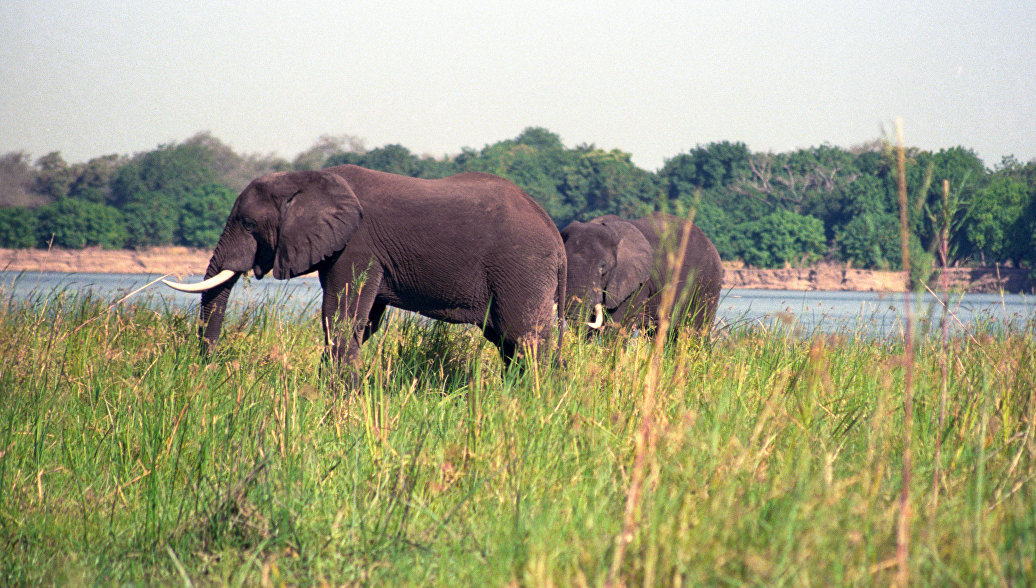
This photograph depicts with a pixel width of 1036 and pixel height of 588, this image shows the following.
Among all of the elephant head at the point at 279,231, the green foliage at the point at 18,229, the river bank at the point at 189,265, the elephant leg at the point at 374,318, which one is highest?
the green foliage at the point at 18,229

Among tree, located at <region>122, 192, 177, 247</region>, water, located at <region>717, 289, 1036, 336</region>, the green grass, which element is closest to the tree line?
tree, located at <region>122, 192, 177, 247</region>

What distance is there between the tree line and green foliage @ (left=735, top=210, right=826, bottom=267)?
0.31ft

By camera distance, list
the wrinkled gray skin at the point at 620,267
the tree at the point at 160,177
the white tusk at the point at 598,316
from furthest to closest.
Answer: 1. the tree at the point at 160,177
2. the wrinkled gray skin at the point at 620,267
3. the white tusk at the point at 598,316

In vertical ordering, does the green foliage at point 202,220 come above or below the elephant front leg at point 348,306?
above

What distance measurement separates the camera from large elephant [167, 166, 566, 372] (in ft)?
18.7

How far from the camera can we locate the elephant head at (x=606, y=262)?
348 inches

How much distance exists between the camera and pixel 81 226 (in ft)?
195

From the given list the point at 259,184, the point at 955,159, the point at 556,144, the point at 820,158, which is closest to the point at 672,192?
the point at 820,158

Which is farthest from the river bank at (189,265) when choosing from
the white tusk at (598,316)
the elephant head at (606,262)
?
the white tusk at (598,316)

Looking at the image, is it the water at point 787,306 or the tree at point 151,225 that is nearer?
the water at point 787,306

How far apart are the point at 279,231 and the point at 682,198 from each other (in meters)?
49.3

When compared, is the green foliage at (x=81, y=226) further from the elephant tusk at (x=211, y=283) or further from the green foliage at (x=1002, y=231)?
A: the elephant tusk at (x=211, y=283)

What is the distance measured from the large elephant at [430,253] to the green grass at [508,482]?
994 mm

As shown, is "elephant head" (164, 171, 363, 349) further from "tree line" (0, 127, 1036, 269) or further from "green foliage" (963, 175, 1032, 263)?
"green foliage" (963, 175, 1032, 263)
